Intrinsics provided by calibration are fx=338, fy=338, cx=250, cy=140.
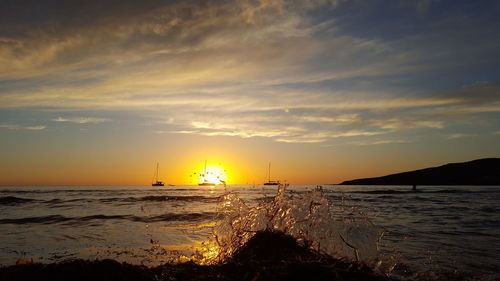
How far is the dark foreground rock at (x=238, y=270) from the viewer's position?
328 centimetres

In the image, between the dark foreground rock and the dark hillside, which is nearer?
the dark foreground rock

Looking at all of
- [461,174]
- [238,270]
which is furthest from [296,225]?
[461,174]

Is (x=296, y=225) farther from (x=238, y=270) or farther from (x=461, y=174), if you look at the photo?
(x=461, y=174)

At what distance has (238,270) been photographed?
3971 mm

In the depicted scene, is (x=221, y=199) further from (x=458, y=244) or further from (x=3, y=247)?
(x=458, y=244)

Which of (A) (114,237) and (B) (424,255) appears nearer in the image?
(B) (424,255)

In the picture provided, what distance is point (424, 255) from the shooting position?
763 cm

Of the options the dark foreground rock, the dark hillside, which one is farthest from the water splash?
the dark hillside

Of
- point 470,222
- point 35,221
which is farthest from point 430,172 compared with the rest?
point 35,221

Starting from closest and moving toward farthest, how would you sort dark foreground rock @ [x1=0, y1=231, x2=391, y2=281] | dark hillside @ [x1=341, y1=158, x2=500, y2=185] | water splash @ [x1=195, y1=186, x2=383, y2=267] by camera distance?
1. dark foreground rock @ [x1=0, y1=231, x2=391, y2=281]
2. water splash @ [x1=195, y1=186, x2=383, y2=267]
3. dark hillside @ [x1=341, y1=158, x2=500, y2=185]

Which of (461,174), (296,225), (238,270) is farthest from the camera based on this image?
(461,174)

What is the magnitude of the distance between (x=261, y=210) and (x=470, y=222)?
35.8 ft

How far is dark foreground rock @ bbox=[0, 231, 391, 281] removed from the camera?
10.7 feet

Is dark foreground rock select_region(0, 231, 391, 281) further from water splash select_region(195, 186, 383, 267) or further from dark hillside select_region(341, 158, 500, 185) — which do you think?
dark hillside select_region(341, 158, 500, 185)
